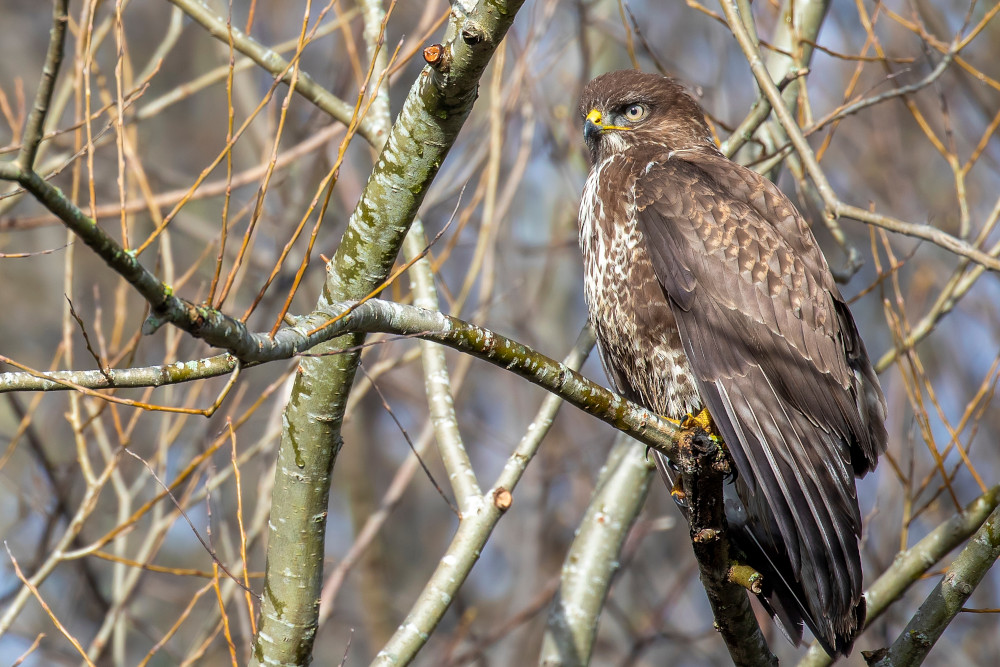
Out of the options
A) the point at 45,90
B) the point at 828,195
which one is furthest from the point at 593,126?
the point at 45,90

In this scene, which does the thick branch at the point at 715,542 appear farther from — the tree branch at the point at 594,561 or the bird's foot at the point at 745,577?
the tree branch at the point at 594,561

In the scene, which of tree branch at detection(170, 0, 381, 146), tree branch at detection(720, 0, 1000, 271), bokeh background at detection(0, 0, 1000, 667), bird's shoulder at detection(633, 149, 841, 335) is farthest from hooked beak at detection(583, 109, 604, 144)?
tree branch at detection(720, 0, 1000, 271)

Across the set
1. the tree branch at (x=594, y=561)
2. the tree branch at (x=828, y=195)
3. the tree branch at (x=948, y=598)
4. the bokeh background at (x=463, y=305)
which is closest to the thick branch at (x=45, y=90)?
the tree branch at (x=828, y=195)

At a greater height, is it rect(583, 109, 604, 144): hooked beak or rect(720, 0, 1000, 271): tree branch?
rect(583, 109, 604, 144): hooked beak

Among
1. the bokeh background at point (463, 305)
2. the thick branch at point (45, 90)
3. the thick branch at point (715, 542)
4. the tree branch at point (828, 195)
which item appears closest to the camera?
the thick branch at point (45, 90)

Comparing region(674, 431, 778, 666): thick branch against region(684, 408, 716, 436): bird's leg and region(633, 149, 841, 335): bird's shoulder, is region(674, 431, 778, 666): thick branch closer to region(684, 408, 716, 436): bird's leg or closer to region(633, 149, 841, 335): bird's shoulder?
region(684, 408, 716, 436): bird's leg

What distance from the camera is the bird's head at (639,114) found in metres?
4.14

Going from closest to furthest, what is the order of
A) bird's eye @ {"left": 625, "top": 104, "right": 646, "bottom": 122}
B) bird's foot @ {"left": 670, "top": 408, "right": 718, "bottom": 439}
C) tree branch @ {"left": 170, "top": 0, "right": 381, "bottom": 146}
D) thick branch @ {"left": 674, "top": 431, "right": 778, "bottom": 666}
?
thick branch @ {"left": 674, "top": 431, "right": 778, "bottom": 666} → bird's foot @ {"left": 670, "top": 408, "right": 718, "bottom": 439} → tree branch @ {"left": 170, "top": 0, "right": 381, "bottom": 146} → bird's eye @ {"left": 625, "top": 104, "right": 646, "bottom": 122}

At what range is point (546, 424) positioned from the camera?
3320 mm

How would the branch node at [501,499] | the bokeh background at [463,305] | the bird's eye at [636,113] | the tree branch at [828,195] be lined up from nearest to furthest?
the tree branch at [828,195] < the branch node at [501,499] < the bird's eye at [636,113] < the bokeh background at [463,305]

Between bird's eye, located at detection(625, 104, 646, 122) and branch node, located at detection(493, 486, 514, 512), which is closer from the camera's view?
branch node, located at detection(493, 486, 514, 512)

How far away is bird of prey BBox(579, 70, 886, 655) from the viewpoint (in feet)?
10.2

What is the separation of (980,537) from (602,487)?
1763 millimetres

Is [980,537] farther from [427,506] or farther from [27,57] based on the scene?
[27,57]
